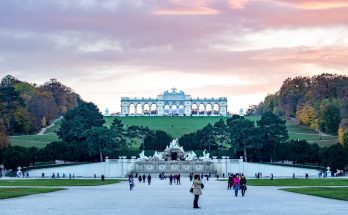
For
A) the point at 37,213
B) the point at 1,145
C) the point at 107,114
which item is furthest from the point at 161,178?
the point at 107,114

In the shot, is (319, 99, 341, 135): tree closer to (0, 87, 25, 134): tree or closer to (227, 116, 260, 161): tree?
(227, 116, 260, 161): tree

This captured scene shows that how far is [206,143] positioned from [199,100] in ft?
286

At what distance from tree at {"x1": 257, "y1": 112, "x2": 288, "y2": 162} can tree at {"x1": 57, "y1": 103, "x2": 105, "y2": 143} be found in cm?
2282

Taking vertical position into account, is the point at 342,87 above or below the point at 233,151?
above

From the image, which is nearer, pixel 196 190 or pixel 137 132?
pixel 196 190

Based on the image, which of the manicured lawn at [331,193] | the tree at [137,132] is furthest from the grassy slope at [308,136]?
the manicured lawn at [331,193]

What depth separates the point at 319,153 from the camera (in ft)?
288

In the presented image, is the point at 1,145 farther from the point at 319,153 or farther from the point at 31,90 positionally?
the point at 31,90

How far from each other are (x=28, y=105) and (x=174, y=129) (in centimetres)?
2578

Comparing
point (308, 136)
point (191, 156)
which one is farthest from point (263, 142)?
point (308, 136)

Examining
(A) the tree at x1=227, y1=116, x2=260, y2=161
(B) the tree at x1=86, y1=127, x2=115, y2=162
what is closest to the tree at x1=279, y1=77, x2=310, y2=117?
(A) the tree at x1=227, y1=116, x2=260, y2=161

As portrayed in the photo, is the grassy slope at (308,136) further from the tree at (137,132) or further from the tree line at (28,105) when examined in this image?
the tree line at (28,105)

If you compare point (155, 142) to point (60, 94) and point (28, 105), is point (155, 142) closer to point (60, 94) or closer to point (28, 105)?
point (28, 105)

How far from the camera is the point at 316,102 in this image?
12888 cm
